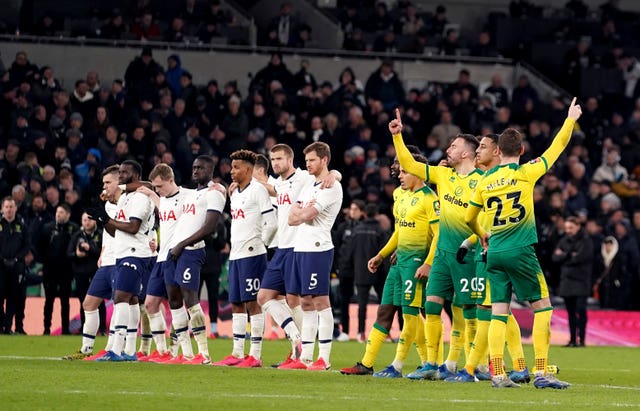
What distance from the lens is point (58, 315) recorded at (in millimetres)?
24641

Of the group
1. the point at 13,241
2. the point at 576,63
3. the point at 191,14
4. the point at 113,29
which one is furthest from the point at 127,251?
the point at 576,63

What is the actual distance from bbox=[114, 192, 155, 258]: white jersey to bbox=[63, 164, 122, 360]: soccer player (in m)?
0.23

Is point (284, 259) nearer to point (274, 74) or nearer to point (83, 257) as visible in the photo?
point (83, 257)

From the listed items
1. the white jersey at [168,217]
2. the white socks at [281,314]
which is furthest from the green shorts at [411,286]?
the white jersey at [168,217]

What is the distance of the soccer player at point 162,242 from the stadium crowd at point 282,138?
641 cm

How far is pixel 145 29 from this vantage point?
107 feet

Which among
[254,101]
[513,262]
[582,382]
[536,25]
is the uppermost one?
[536,25]

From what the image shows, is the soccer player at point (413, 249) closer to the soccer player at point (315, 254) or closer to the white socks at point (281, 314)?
the soccer player at point (315, 254)

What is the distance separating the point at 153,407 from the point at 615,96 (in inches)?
1045

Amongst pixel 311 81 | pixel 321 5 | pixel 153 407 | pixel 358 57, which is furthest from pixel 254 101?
pixel 153 407

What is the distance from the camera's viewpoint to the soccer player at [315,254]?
15711 mm

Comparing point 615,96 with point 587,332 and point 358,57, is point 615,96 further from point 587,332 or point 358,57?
point 587,332

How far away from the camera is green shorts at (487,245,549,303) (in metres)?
13.2

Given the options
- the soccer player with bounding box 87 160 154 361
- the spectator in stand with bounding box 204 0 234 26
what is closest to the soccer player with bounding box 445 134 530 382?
the soccer player with bounding box 87 160 154 361
